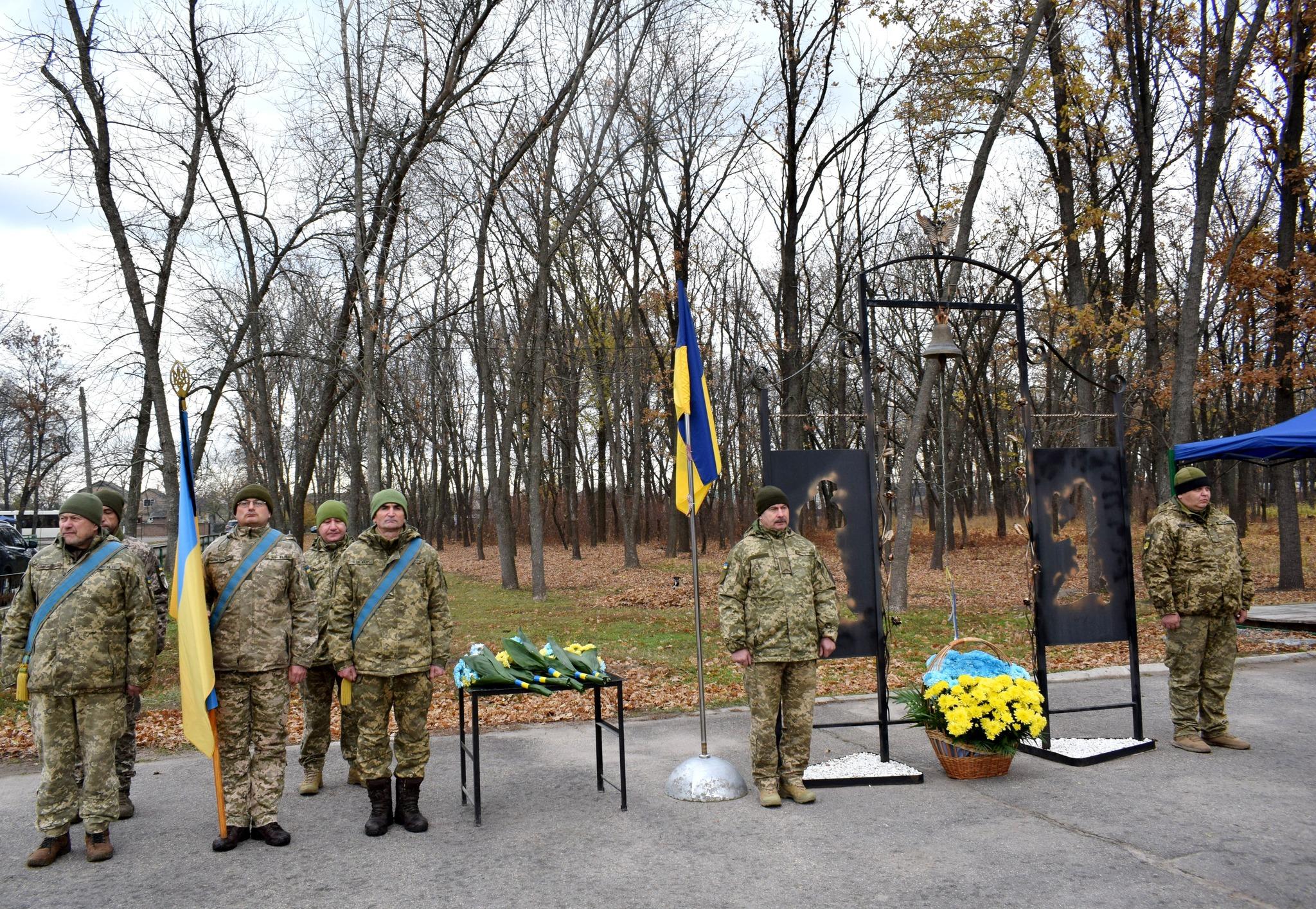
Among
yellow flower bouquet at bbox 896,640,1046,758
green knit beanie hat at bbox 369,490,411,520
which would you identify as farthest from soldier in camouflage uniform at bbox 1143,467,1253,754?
green knit beanie hat at bbox 369,490,411,520

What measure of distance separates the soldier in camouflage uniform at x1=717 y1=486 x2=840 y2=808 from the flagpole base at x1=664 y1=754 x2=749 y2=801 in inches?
7.2

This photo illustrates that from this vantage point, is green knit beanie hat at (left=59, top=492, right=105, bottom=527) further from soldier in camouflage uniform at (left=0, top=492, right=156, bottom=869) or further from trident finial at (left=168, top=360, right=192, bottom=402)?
trident finial at (left=168, top=360, right=192, bottom=402)

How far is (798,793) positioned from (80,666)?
431cm

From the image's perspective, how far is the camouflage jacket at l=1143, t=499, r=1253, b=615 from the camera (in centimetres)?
709

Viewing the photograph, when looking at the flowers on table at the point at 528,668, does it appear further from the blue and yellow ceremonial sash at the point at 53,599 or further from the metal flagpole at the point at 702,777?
the blue and yellow ceremonial sash at the point at 53,599

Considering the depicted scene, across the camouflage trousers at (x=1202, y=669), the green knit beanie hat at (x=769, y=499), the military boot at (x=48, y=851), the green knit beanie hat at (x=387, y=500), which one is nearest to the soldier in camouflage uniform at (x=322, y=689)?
the green knit beanie hat at (x=387, y=500)

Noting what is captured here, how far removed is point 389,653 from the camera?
18.5 feet

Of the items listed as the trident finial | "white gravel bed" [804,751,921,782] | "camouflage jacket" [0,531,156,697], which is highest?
the trident finial

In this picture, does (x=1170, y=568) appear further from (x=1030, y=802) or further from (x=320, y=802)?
(x=320, y=802)

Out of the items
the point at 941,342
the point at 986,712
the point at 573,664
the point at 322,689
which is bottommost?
the point at 986,712

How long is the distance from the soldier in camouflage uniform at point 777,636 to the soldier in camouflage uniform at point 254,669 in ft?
8.84

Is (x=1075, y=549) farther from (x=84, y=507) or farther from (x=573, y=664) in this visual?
(x=84, y=507)

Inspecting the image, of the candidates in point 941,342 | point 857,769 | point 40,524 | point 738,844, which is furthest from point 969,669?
point 40,524

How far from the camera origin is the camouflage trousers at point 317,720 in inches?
260
